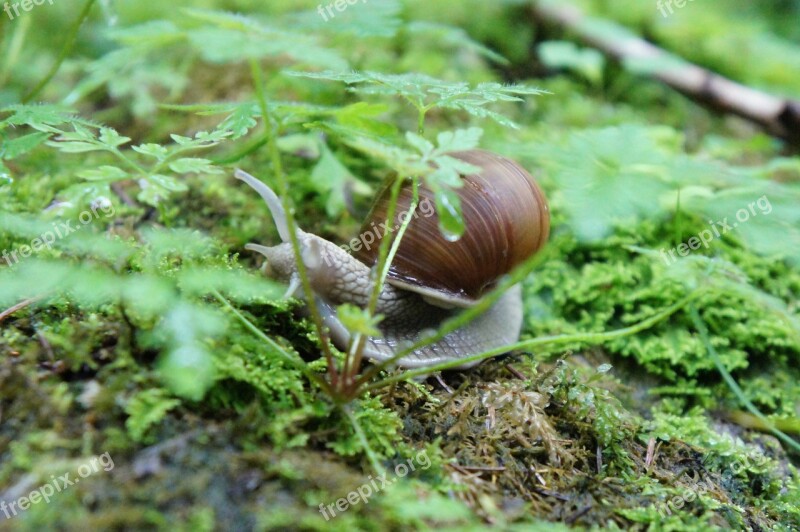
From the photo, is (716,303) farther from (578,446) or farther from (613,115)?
(613,115)

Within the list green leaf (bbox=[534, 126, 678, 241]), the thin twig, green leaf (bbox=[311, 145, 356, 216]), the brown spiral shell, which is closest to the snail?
the brown spiral shell

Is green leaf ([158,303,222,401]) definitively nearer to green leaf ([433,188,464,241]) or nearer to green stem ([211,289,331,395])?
green stem ([211,289,331,395])

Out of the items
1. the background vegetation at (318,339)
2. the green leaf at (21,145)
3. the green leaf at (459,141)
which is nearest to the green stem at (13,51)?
the background vegetation at (318,339)

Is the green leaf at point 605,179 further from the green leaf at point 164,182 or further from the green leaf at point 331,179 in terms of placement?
the green leaf at point 164,182

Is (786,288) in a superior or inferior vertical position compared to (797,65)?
inferior

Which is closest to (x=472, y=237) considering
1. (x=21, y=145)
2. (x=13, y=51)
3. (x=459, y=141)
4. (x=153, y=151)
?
(x=459, y=141)

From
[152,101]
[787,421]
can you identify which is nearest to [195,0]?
[152,101]
